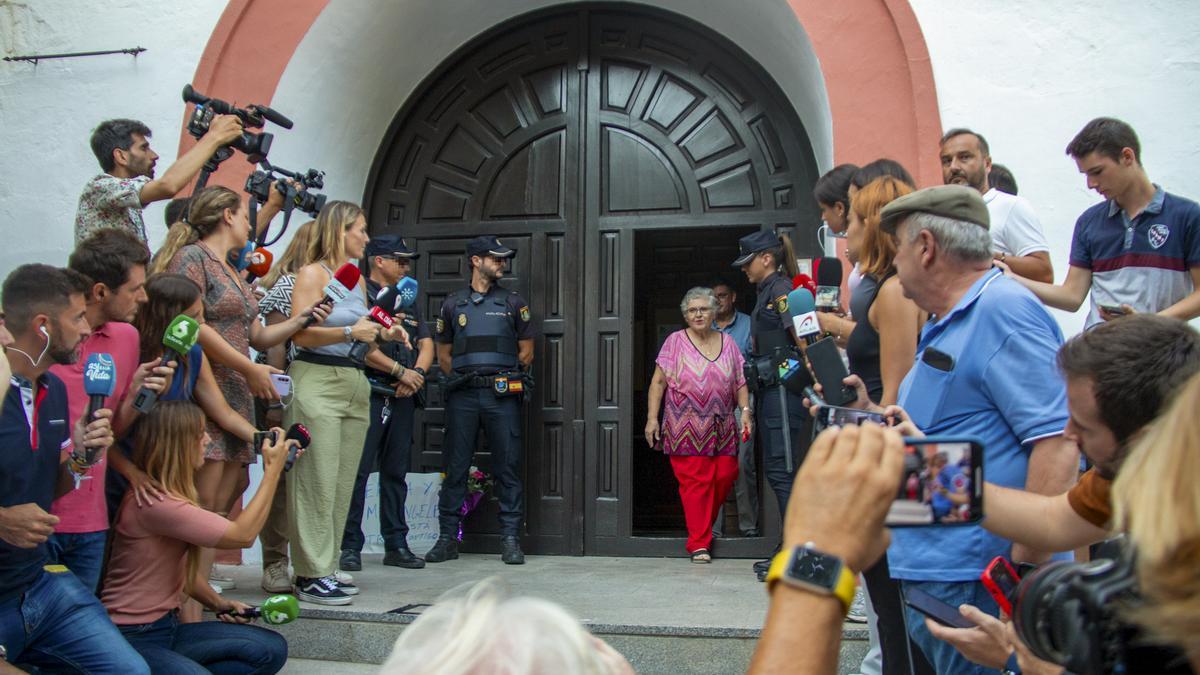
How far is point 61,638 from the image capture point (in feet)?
11.9

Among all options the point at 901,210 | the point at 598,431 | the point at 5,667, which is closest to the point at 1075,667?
the point at 901,210

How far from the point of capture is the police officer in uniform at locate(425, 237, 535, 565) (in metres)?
7.27

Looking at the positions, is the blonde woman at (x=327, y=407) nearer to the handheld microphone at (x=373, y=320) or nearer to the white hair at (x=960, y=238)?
the handheld microphone at (x=373, y=320)

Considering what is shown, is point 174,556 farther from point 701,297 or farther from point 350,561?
point 701,297

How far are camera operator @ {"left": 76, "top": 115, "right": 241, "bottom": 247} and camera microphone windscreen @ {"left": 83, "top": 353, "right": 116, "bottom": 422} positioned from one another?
55.5 inches

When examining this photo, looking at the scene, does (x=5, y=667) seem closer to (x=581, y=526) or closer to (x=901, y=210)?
(x=901, y=210)

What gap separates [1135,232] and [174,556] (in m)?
3.97

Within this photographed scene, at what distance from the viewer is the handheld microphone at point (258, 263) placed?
226 inches

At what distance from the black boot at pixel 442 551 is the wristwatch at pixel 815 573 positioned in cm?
597

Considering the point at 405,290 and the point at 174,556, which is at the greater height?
the point at 405,290

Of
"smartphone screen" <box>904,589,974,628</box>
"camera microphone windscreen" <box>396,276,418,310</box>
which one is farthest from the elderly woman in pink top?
"smartphone screen" <box>904,589,974,628</box>

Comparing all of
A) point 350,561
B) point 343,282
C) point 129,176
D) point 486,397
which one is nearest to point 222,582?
point 350,561

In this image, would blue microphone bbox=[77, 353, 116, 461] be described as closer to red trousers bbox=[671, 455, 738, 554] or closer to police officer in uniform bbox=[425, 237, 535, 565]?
police officer in uniform bbox=[425, 237, 535, 565]

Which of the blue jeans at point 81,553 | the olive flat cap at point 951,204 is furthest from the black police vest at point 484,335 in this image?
the olive flat cap at point 951,204
